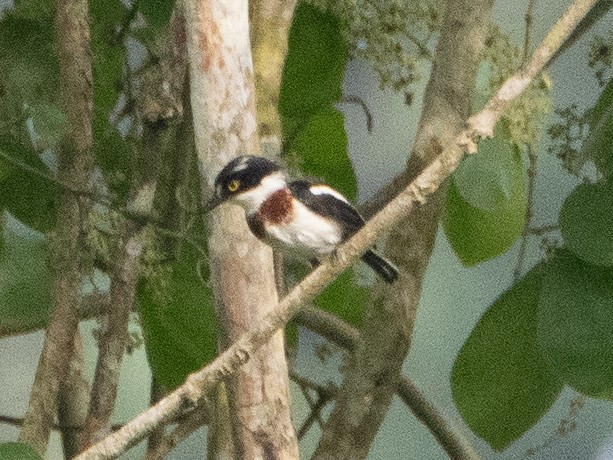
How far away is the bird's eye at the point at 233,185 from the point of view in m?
1.23

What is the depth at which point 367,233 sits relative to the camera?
1.07 metres

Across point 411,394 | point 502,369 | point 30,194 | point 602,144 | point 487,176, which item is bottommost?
point 411,394

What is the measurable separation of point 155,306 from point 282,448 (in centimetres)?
35

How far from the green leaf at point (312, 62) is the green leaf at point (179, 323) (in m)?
0.28

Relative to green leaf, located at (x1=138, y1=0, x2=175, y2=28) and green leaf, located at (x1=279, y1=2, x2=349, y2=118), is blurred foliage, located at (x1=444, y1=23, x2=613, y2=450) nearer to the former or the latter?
green leaf, located at (x1=279, y1=2, x2=349, y2=118)

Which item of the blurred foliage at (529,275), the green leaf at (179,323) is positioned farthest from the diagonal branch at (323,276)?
the green leaf at (179,323)

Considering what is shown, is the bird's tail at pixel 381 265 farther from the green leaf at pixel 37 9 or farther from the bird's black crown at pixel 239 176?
the green leaf at pixel 37 9

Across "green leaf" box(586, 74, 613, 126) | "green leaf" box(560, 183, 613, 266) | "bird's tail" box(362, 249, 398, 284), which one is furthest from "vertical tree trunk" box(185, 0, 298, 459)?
"green leaf" box(586, 74, 613, 126)

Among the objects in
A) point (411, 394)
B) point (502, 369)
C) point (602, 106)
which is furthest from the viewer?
point (411, 394)

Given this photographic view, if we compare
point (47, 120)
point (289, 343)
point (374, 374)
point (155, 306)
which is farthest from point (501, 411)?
point (47, 120)

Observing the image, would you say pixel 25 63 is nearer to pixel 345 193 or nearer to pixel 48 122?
pixel 48 122

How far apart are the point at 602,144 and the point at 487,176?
0.14 meters

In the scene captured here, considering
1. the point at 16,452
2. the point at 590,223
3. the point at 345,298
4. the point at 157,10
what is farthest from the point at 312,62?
the point at 16,452

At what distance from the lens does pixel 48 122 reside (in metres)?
1.33
